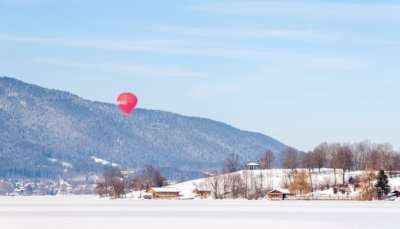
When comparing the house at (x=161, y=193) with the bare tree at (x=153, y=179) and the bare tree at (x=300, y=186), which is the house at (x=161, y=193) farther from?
the bare tree at (x=300, y=186)

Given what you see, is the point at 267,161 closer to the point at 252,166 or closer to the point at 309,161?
the point at 252,166

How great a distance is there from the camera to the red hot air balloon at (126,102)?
7969 cm

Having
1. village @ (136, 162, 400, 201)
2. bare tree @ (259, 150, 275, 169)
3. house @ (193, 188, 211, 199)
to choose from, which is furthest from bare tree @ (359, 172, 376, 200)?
bare tree @ (259, 150, 275, 169)

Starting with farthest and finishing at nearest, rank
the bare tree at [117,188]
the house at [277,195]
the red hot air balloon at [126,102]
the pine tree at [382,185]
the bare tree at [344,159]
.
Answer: the bare tree at [344,159], the bare tree at [117,188], the house at [277,195], the pine tree at [382,185], the red hot air balloon at [126,102]

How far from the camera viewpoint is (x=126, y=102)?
80125 mm

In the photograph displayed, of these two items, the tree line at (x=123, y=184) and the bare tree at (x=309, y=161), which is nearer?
the tree line at (x=123, y=184)

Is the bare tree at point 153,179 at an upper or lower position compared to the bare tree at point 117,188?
upper

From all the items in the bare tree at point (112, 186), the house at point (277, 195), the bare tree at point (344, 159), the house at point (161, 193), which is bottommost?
the house at point (277, 195)

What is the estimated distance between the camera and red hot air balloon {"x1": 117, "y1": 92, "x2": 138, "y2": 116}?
79688 millimetres

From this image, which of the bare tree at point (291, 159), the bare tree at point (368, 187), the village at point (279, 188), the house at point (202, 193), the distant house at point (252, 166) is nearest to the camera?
the bare tree at point (368, 187)

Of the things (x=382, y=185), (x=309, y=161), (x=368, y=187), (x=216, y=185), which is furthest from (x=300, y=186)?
(x=309, y=161)

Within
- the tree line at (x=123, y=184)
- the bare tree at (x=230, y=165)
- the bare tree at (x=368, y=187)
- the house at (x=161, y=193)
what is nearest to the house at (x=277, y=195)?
the bare tree at (x=368, y=187)

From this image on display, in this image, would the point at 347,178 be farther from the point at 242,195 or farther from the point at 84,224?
the point at 84,224

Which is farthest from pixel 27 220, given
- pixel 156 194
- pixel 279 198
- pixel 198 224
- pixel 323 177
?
pixel 323 177
